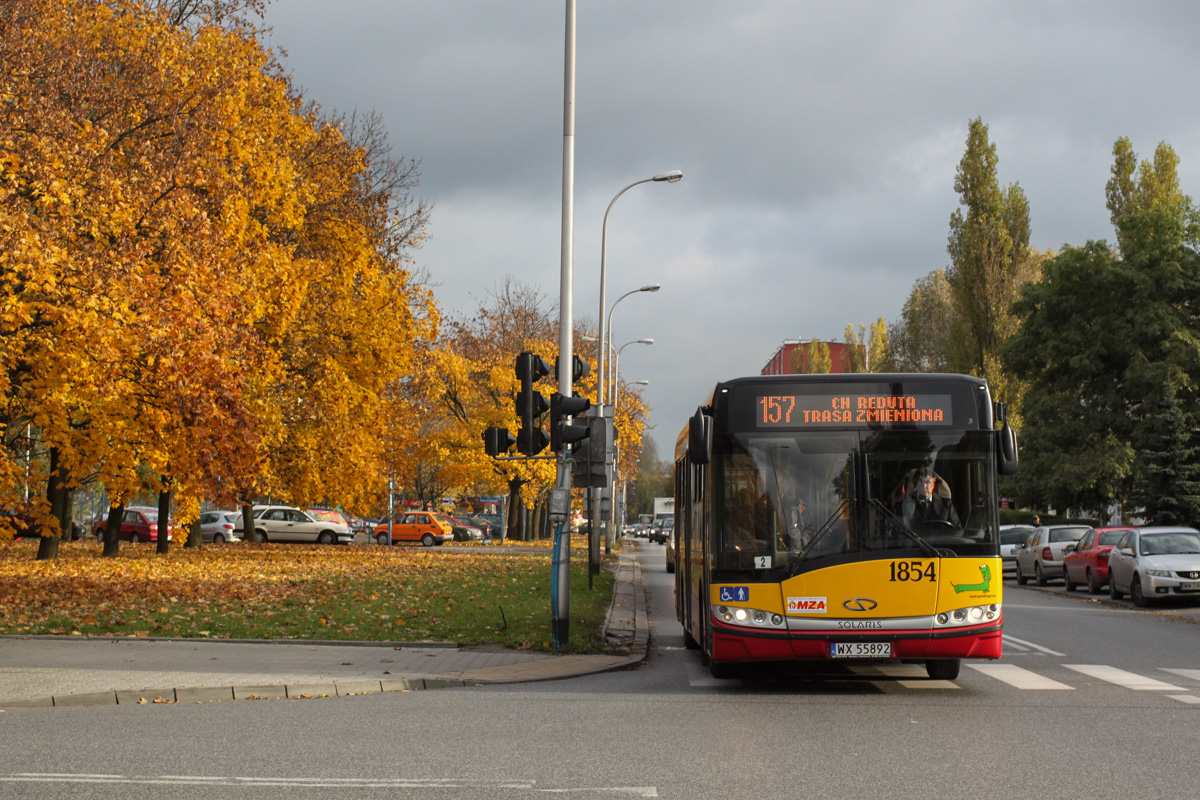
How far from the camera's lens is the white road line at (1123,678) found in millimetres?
11672

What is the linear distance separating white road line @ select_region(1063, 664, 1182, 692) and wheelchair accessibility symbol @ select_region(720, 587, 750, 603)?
3.89m

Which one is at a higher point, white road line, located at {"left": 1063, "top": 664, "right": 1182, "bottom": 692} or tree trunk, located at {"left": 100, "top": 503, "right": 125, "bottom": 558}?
tree trunk, located at {"left": 100, "top": 503, "right": 125, "bottom": 558}

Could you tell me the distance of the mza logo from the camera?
10.6 metres

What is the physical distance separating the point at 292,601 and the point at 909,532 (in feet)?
37.6

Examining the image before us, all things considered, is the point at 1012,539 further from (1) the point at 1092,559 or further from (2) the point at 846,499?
(2) the point at 846,499

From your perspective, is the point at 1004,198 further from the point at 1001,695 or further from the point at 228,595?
the point at 1001,695

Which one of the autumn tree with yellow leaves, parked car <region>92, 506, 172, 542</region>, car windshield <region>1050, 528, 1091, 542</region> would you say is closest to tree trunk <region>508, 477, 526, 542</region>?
parked car <region>92, 506, 172, 542</region>

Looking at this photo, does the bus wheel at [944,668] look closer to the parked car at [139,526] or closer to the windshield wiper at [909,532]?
the windshield wiper at [909,532]

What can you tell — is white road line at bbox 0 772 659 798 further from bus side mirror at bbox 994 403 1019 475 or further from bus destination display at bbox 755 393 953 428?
bus side mirror at bbox 994 403 1019 475

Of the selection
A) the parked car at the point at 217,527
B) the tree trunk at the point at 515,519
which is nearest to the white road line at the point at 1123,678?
the tree trunk at the point at 515,519

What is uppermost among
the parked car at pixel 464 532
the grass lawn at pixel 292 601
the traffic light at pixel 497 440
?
the traffic light at pixel 497 440

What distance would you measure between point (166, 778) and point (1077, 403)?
158 ft

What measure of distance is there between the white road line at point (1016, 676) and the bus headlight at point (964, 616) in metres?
1.45

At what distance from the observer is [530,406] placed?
14.0 m
